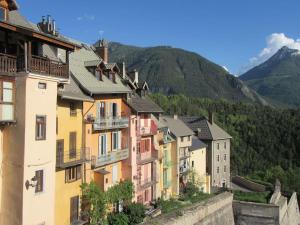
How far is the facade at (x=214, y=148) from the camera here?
80.5 metres

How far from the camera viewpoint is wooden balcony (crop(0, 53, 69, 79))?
23438 mm

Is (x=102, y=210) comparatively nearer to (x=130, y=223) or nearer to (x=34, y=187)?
(x=130, y=223)

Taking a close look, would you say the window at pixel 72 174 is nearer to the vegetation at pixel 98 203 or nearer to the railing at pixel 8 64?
the vegetation at pixel 98 203

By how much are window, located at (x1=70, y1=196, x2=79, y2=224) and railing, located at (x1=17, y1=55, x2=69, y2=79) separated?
11.7 metres

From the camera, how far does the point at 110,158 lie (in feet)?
129

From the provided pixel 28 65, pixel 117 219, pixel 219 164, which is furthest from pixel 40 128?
pixel 219 164

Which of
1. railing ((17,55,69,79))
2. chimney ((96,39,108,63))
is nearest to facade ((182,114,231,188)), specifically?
chimney ((96,39,108,63))

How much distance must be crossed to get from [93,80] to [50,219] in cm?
1536

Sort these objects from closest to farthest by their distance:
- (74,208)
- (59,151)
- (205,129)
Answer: (59,151)
(74,208)
(205,129)

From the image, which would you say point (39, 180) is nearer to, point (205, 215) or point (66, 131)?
point (66, 131)

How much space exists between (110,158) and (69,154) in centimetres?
697

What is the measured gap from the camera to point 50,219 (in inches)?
1067

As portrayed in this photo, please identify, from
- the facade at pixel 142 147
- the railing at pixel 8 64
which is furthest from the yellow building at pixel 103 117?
the railing at pixel 8 64

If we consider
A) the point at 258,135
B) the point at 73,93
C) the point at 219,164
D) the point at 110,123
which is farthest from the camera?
the point at 258,135
